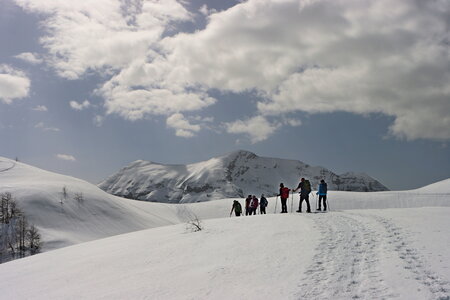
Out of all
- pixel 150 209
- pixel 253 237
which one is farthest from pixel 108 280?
pixel 150 209

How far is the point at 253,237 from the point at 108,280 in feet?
16.7

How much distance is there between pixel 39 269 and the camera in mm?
13297

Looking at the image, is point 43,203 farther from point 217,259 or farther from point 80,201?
point 217,259

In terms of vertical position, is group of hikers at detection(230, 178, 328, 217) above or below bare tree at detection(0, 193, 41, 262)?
above

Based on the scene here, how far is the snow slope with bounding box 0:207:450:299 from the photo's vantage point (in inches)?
283

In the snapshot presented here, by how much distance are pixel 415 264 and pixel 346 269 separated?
62.4 inches

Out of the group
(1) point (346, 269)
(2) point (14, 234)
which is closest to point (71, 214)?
(2) point (14, 234)

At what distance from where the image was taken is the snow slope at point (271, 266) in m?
7.18

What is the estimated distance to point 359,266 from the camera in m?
8.13

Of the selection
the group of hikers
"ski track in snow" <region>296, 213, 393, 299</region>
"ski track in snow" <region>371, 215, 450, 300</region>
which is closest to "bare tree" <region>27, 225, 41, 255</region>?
the group of hikers

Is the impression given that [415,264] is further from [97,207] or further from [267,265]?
[97,207]

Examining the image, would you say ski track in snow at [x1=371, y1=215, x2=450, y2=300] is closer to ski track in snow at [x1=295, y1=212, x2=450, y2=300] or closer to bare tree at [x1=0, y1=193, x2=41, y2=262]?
ski track in snow at [x1=295, y1=212, x2=450, y2=300]

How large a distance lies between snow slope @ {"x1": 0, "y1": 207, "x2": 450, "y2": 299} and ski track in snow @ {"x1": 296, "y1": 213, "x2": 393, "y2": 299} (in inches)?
0.8

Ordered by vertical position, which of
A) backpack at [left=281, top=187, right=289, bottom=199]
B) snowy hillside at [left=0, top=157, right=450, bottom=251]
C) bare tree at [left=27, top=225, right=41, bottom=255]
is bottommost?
bare tree at [left=27, top=225, right=41, bottom=255]
